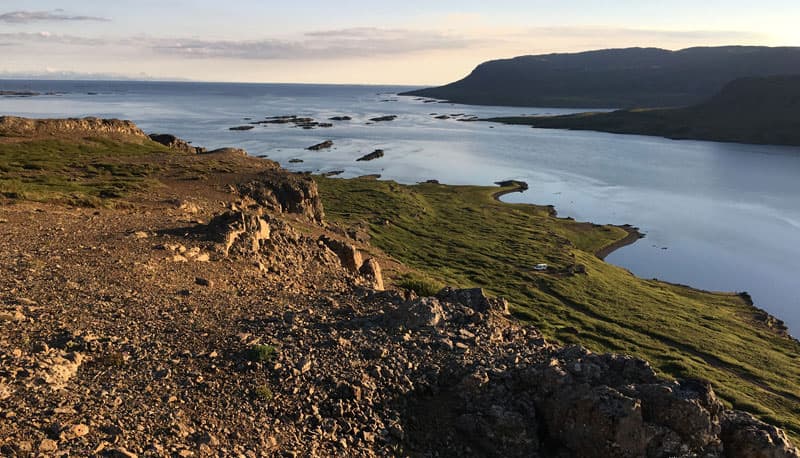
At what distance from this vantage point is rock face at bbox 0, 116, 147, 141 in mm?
59075

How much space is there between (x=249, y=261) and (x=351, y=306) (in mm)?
5791

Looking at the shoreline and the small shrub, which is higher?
the small shrub

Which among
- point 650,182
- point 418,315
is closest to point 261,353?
point 418,315

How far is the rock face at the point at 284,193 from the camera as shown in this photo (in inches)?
1873

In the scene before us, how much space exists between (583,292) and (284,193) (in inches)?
1207

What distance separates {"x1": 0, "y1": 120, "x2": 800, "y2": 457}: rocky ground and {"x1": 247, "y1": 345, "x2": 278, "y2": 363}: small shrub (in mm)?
64

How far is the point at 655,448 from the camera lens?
47.2ft

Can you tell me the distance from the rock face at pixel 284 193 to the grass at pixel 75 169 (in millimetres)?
8335

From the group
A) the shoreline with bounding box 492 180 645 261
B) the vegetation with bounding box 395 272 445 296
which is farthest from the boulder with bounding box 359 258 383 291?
the shoreline with bounding box 492 180 645 261

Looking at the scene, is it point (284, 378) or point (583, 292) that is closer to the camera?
point (284, 378)

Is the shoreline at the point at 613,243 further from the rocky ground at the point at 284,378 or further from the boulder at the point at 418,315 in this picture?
the boulder at the point at 418,315

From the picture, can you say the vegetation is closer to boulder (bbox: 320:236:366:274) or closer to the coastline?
boulder (bbox: 320:236:366:274)

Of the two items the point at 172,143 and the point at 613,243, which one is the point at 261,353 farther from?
the point at 613,243

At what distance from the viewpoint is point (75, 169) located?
46.7m
